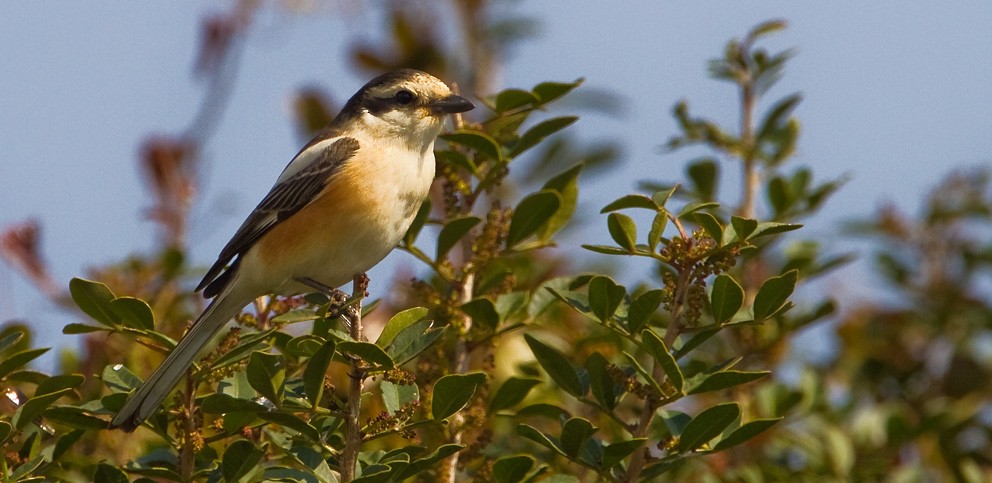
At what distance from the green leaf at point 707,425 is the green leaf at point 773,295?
24 cm

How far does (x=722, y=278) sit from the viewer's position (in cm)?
287

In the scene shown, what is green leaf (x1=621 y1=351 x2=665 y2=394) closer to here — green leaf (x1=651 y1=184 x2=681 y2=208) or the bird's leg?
green leaf (x1=651 y1=184 x2=681 y2=208)

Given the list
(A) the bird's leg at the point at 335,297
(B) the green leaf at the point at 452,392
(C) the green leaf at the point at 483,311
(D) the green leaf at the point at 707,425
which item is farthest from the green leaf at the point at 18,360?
(D) the green leaf at the point at 707,425

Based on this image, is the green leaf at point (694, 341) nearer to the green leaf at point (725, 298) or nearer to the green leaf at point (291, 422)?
the green leaf at point (725, 298)

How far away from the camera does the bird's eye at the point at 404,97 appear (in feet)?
16.5

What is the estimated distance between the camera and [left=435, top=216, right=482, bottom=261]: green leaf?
135 inches

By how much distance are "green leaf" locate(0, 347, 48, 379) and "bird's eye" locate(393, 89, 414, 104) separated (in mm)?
Answer: 2348

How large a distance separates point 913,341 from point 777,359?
948 mm

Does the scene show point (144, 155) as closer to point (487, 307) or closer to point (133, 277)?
point (133, 277)

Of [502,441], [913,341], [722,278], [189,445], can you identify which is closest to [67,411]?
[189,445]

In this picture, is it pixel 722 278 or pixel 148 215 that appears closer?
pixel 722 278

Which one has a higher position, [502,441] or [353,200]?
[353,200]

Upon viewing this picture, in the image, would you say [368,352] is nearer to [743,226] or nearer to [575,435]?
[575,435]

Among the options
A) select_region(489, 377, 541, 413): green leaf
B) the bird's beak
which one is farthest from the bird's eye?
select_region(489, 377, 541, 413): green leaf
